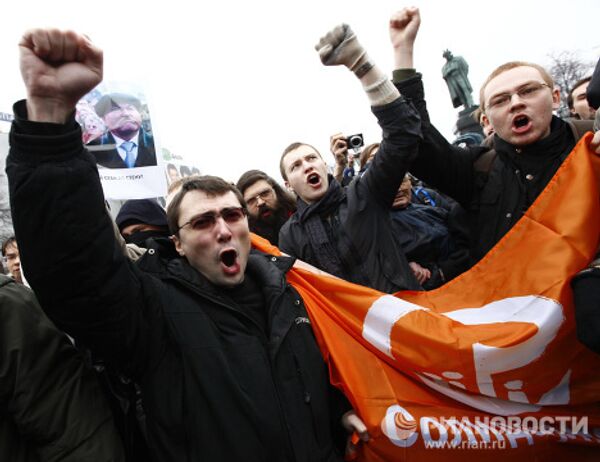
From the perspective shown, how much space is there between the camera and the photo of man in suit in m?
3.60

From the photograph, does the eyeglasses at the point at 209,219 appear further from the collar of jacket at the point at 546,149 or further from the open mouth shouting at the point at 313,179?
the collar of jacket at the point at 546,149

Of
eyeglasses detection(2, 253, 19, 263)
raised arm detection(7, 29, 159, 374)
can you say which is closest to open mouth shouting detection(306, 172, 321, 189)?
raised arm detection(7, 29, 159, 374)

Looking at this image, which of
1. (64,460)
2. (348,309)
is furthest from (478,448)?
(64,460)

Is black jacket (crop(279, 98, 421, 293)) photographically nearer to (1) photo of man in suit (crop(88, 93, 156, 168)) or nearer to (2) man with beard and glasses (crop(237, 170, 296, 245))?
(2) man with beard and glasses (crop(237, 170, 296, 245))

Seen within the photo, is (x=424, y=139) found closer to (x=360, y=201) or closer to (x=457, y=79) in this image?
(x=360, y=201)

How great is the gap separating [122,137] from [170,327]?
288 cm

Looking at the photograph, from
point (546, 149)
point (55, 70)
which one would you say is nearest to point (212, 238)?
point (55, 70)

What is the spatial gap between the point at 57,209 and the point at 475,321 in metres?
1.79

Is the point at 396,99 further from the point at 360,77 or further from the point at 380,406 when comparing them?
the point at 380,406

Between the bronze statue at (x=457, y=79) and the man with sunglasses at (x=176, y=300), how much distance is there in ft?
52.6

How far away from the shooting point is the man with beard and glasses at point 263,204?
11.2 feet

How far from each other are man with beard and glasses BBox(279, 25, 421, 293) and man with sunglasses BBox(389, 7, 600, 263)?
185 millimetres

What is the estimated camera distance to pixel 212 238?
1.69 metres

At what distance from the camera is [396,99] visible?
1.89m
